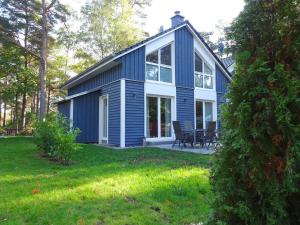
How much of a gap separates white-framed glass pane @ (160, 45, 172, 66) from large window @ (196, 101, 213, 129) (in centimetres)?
278

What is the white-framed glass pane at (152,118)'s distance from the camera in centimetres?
1269

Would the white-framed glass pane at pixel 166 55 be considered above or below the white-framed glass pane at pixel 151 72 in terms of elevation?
above

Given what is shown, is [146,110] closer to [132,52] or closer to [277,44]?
[132,52]

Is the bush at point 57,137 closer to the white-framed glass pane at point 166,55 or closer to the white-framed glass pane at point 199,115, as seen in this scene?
the white-framed glass pane at point 166,55

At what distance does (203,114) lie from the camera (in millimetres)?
15219

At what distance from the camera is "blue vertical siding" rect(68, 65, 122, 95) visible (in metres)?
12.2

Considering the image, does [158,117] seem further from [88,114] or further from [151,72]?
[88,114]

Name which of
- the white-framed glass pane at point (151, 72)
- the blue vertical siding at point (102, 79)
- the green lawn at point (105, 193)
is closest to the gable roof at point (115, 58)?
the blue vertical siding at point (102, 79)

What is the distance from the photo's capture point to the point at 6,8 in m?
22.3

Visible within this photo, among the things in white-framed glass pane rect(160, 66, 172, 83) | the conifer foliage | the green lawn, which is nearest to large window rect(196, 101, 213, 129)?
white-framed glass pane rect(160, 66, 172, 83)

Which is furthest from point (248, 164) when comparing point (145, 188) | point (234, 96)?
point (145, 188)

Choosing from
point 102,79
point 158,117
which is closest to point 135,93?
point 158,117

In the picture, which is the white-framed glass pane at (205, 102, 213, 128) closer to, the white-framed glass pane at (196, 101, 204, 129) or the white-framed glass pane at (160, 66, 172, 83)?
the white-framed glass pane at (196, 101, 204, 129)

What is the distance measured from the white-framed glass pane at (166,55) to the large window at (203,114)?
2785 millimetres
